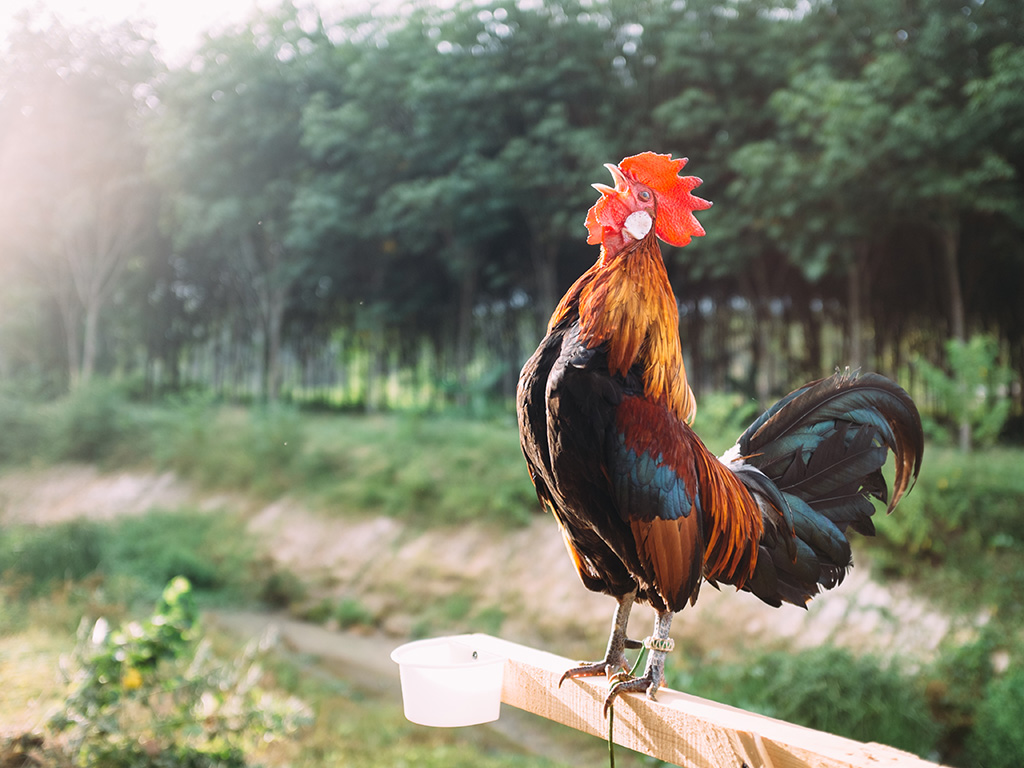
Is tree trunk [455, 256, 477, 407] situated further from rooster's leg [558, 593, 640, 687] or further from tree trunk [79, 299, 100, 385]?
rooster's leg [558, 593, 640, 687]

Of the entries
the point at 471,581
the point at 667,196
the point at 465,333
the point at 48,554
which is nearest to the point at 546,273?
the point at 465,333

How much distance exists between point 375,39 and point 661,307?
685cm

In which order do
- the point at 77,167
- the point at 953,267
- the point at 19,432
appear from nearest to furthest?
the point at 953,267 < the point at 19,432 < the point at 77,167

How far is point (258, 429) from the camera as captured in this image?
6.77 metres

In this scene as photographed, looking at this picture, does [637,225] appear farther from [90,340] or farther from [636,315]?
[90,340]

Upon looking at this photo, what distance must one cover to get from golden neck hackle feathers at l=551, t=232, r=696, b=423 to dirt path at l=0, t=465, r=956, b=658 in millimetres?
2890

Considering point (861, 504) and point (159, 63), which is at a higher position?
point (159, 63)

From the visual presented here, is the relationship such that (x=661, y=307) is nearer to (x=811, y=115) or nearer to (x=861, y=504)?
(x=861, y=504)

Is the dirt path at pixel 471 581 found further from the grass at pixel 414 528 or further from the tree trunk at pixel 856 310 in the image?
the tree trunk at pixel 856 310

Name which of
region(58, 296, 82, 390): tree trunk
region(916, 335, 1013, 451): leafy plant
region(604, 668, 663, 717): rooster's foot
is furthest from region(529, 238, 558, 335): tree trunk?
region(604, 668, 663, 717): rooster's foot


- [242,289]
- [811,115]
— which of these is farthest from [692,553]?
[242,289]

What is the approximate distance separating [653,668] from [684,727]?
0.10 meters

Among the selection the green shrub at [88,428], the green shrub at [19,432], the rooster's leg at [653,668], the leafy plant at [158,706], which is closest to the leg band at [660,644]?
the rooster's leg at [653,668]

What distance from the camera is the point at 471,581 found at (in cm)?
502
